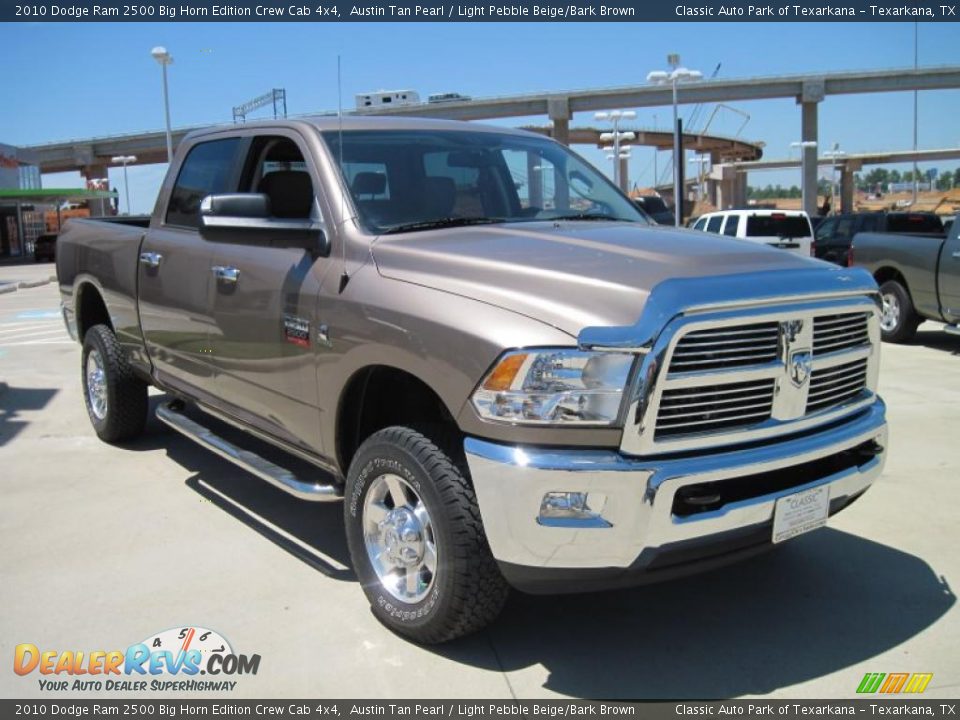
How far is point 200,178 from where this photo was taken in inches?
205

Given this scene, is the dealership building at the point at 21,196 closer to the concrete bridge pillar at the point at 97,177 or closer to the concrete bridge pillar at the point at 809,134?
the concrete bridge pillar at the point at 97,177

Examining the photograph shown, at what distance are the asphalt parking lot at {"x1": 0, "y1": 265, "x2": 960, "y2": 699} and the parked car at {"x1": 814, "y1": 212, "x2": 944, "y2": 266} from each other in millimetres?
13481

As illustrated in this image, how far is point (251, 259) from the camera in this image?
428cm

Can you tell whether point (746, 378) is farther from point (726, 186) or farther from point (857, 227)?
point (726, 186)

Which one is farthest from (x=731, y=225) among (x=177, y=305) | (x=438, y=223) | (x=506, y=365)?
(x=506, y=365)

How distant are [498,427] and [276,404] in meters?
1.64

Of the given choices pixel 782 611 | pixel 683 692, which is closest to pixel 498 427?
pixel 683 692

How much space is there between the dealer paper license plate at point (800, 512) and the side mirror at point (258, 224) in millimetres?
2099

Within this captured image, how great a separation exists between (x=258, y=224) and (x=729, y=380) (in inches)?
83.3

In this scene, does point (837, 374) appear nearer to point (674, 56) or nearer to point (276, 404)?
point (276, 404)

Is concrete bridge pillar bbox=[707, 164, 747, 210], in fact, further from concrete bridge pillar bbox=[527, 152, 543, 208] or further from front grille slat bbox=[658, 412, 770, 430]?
front grille slat bbox=[658, 412, 770, 430]

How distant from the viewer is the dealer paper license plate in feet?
10.2

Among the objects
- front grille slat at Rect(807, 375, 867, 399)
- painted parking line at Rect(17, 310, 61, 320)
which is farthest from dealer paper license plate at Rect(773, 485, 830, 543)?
painted parking line at Rect(17, 310, 61, 320)

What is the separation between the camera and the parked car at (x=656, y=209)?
4.98m
